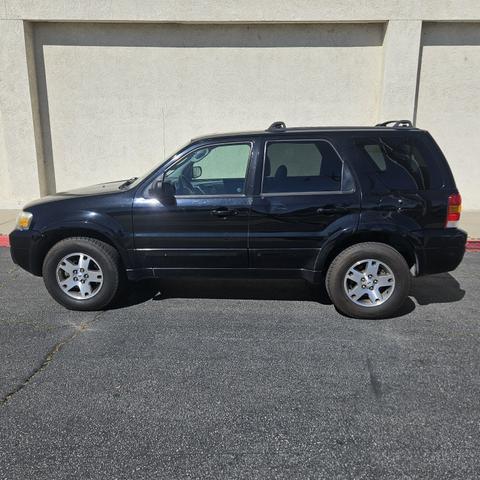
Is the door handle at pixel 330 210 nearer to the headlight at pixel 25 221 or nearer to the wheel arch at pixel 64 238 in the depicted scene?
the wheel arch at pixel 64 238

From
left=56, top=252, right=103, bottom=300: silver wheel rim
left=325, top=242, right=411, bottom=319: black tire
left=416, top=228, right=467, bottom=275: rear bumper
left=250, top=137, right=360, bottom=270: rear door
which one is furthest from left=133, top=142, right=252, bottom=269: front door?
left=416, top=228, right=467, bottom=275: rear bumper

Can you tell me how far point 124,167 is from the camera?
372 inches

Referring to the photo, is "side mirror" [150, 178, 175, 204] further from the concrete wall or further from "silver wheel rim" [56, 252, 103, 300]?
the concrete wall

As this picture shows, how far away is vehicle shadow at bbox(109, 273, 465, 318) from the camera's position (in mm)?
4883

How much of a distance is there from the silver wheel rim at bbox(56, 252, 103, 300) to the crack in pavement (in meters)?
0.27

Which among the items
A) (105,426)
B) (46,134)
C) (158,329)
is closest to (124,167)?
(46,134)

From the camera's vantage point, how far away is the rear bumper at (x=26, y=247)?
4457 millimetres

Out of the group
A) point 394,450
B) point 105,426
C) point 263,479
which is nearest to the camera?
point 263,479

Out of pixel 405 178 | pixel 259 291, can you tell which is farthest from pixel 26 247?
pixel 405 178

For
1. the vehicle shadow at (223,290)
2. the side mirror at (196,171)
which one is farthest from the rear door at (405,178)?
the side mirror at (196,171)

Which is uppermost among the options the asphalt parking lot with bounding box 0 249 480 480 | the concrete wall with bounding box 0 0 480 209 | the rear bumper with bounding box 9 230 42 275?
the concrete wall with bounding box 0 0 480 209

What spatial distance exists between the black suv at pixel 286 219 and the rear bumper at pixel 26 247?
0.07 feet
